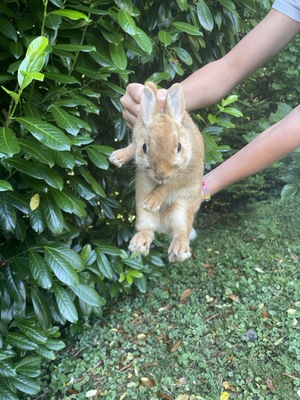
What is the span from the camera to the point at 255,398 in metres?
2.69

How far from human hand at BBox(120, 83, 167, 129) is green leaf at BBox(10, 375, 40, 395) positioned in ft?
5.05

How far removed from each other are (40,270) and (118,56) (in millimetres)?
1040

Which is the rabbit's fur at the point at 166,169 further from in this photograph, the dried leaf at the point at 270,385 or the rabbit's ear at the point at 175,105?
the dried leaf at the point at 270,385

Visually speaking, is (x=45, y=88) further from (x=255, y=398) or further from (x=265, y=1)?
(x=255, y=398)

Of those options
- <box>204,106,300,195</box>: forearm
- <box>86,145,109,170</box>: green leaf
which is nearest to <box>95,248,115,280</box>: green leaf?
<box>86,145,109,170</box>: green leaf

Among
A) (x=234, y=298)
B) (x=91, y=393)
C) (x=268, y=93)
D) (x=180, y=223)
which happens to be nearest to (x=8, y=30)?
(x=180, y=223)

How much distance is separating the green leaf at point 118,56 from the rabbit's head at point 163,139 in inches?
26.4

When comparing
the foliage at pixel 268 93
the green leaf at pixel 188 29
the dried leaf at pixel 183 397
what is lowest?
the dried leaf at pixel 183 397

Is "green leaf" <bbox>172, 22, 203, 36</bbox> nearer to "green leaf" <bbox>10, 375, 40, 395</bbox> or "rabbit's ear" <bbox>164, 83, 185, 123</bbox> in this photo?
"rabbit's ear" <bbox>164, 83, 185, 123</bbox>

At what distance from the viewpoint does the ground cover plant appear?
2.82m

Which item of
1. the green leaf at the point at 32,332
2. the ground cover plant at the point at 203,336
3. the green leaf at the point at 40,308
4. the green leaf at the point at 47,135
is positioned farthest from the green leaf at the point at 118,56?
the ground cover plant at the point at 203,336

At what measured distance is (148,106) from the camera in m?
1.46

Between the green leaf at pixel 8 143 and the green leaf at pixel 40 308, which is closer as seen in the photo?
the green leaf at pixel 8 143

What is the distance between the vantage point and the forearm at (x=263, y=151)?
5.45 feet
